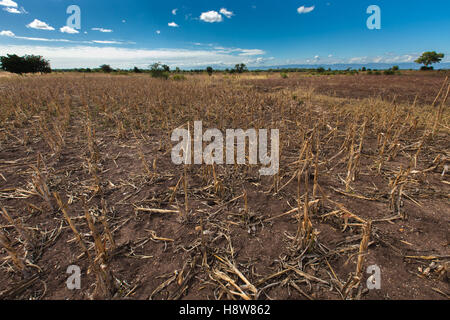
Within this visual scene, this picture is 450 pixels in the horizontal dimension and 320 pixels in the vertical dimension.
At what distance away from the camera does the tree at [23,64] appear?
38156 mm

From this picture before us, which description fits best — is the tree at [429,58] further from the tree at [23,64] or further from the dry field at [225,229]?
the tree at [23,64]

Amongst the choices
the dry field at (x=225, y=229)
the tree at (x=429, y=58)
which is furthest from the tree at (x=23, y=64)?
the tree at (x=429, y=58)

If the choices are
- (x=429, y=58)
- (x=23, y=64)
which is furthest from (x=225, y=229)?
(x=429, y=58)

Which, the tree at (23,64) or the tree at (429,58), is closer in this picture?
the tree at (23,64)

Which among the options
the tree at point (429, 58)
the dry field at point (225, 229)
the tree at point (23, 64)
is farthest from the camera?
the tree at point (429, 58)

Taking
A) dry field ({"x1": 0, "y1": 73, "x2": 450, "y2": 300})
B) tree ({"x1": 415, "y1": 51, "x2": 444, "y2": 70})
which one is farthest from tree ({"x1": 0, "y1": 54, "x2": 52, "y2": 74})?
tree ({"x1": 415, "y1": 51, "x2": 444, "y2": 70})

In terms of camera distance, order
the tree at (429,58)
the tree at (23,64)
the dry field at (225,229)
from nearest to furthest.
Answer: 1. the dry field at (225,229)
2. the tree at (23,64)
3. the tree at (429,58)

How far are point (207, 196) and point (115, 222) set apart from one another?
1182 millimetres

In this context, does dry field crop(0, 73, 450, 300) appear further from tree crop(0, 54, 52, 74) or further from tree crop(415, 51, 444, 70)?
tree crop(415, 51, 444, 70)

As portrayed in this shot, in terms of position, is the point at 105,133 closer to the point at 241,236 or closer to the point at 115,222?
the point at 115,222

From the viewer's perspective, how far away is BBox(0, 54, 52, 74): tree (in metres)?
38.2

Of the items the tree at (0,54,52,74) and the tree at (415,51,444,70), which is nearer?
the tree at (0,54,52,74)

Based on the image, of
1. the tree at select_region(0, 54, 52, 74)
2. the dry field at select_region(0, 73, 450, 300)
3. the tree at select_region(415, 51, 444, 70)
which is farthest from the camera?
the tree at select_region(415, 51, 444, 70)
